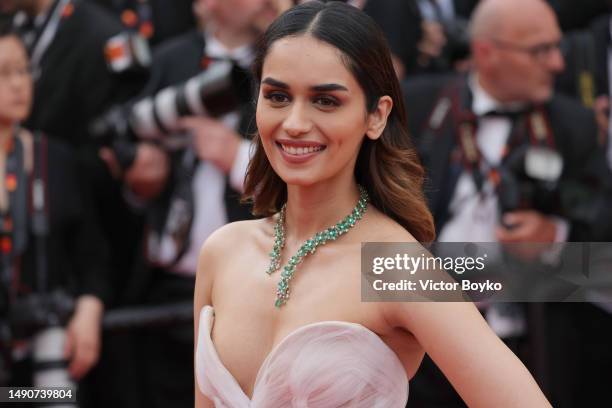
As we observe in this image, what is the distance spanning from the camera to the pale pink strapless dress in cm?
270

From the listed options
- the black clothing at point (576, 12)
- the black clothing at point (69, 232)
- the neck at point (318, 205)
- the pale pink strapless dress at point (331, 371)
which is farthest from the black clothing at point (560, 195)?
the pale pink strapless dress at point (331, 371)

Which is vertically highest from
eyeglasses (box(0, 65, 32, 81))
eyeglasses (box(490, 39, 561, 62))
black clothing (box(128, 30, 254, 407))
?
eyeglasses (box(490, 39, 561, 62))

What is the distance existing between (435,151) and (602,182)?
697mm

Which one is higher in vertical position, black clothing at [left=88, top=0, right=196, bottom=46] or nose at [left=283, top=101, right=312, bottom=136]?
nose at [left=283, top=101, right=312, bottom=136]

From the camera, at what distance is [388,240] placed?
109 inches

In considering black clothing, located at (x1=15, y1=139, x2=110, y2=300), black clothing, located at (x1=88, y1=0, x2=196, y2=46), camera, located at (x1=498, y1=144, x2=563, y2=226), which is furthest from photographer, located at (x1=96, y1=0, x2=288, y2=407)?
camera, located at (x1=498, y1=144, x2=563, y2=226)

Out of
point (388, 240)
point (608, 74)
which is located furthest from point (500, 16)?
point (388, 240)

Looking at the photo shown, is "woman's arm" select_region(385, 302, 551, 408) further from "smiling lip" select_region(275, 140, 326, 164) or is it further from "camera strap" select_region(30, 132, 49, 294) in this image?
Result: "camera strap" select_region(30, 132, 49, 294)

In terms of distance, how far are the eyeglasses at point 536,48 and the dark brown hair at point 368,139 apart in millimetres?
2393

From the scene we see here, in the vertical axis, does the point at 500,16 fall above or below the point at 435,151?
above

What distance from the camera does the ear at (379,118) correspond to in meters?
2.77

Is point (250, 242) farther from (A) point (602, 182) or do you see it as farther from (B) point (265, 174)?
(A) point (602, 182)

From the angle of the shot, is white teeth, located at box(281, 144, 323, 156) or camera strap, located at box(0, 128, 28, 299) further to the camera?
camera strap, located at box(0, 128, 28, 299)

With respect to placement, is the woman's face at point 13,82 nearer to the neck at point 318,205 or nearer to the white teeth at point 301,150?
the neck at point 318,205
